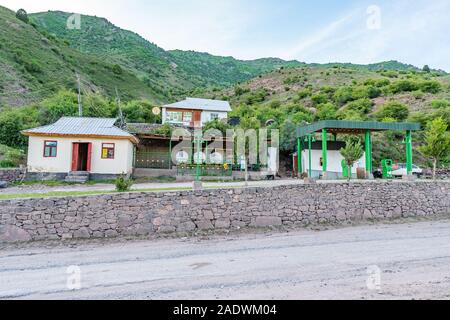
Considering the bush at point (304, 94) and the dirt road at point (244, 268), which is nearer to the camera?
the dirt road at point (244, 268)

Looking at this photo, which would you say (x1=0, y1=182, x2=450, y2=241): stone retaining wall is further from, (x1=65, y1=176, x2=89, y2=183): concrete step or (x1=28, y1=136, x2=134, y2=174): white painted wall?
(x1=28, y1=136, x2=134, y2=174): white painted wall

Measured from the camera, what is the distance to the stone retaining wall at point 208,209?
9375mm

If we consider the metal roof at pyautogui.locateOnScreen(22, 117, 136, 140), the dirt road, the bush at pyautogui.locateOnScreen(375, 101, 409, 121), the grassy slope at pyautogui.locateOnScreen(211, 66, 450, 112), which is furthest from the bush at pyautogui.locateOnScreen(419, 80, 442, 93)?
the metal roof at pyautogui.locateOnScreen(22, 117, 136, 140)

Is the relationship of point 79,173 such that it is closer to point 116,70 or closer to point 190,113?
point 190,113

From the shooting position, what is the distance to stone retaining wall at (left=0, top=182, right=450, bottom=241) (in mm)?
9375

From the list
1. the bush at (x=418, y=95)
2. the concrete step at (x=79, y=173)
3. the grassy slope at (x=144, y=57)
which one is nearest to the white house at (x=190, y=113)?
the concrete step at (x=79, y=173)

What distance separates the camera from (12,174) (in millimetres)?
18031

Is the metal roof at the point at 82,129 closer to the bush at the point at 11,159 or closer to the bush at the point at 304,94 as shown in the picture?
the bush at the point at 11,159

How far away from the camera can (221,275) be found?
6023 millimetres

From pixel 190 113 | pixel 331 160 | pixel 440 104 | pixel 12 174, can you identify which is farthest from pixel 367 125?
pixel 440 104

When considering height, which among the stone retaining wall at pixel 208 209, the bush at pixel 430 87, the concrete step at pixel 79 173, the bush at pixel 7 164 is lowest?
the stone retaining wall at pixel 208 209

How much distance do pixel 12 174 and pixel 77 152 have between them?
12.9 ft
